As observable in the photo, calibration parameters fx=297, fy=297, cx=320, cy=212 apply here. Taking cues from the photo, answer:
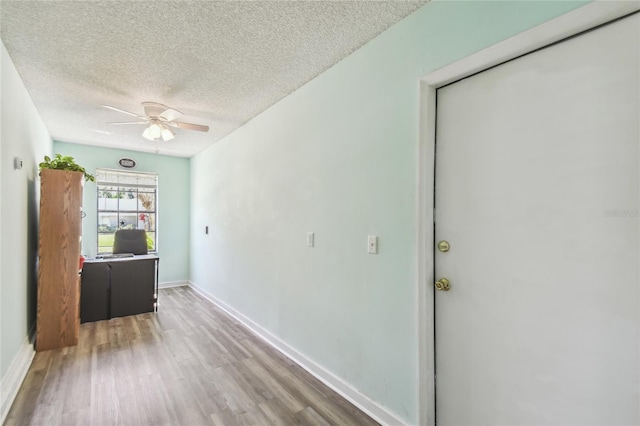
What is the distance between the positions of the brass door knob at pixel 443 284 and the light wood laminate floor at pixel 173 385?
3.38ft

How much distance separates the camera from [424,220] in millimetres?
1683

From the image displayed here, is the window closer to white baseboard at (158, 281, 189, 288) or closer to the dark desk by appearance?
white baseboard at (158, 281, 189, 288)

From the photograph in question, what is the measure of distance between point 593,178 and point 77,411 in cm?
319

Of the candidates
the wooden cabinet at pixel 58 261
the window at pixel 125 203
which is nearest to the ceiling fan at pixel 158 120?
the wooden cabinet at pixel 58 261

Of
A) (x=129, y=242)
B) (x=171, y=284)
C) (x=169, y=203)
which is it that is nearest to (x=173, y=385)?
(x=129, y=242)

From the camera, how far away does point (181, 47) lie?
2.11m

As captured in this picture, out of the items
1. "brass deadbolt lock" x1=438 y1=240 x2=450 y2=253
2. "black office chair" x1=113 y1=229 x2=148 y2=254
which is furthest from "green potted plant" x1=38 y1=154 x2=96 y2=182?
"brass deadbolt lock" x1=438 y1=240 x2=450 y2=253

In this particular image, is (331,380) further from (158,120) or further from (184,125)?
(158,120)

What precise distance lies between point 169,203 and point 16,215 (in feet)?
10.7

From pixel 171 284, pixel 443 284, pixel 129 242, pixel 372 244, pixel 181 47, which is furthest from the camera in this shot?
pixel 171 284

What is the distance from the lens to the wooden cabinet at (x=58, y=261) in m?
2.90

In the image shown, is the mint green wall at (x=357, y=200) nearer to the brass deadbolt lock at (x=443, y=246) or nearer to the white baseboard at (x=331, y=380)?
the white baseboard at (x=331, y=380)

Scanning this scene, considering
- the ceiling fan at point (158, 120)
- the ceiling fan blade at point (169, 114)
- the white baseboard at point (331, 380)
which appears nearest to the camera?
the white baseboard at point (331, 380)

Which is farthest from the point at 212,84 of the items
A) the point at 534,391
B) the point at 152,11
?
the point at 534,391
